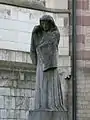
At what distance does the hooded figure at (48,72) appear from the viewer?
5.37m

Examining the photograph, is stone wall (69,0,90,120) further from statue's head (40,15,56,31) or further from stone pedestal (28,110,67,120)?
stone pedestal (28,110,67,120)

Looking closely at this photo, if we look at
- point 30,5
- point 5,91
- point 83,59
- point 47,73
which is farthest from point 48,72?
point 83,59

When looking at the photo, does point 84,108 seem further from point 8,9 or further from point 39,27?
point 39,27

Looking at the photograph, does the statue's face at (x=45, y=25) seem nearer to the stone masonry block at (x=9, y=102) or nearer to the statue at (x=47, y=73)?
the statue at (x=47, y=73)

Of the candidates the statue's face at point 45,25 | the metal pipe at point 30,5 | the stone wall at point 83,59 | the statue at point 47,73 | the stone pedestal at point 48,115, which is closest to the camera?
the stone pedestal at point 48,115

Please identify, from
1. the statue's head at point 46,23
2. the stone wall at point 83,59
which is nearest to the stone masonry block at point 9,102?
the stone wall at point 83,59

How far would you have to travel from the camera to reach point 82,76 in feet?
32.3

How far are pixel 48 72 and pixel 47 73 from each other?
0.02 m

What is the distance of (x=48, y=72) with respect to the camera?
214 inches

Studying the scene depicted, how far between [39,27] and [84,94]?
176 inches

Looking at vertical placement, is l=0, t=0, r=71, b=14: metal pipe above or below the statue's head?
above

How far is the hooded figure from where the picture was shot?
5.37m

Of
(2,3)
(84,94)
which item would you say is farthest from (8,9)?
(84,94)

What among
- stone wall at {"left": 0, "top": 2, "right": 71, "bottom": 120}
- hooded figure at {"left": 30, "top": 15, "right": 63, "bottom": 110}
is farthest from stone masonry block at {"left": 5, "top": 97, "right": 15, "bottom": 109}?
hooded figure at {"left": 30, "top": 15, "right": 63, "bottom": 110}
